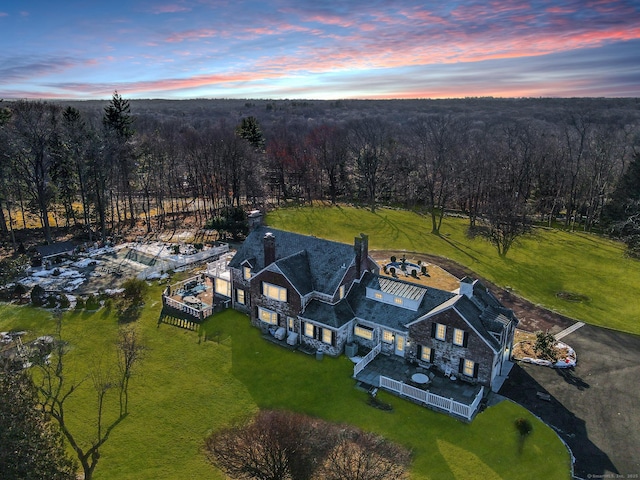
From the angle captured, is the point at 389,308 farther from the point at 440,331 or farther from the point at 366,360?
the point at 440,331

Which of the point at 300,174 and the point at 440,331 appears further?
the point at 300,174

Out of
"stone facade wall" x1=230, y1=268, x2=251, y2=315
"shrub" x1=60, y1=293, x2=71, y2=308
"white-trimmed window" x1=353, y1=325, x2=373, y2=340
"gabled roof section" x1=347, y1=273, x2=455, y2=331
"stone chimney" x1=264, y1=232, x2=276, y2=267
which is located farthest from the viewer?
"shrub" x1=60, y1=293, x2=71, y2=308

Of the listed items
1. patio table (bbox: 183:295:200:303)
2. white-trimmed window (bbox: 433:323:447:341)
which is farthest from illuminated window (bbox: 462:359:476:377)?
patio table (bbox: 183:295:200:303)

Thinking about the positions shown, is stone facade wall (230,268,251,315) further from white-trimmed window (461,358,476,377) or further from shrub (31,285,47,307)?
white-trimmed window (461,358,476,377)

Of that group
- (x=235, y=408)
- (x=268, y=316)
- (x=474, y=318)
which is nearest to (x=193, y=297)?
(x=268, y=316)

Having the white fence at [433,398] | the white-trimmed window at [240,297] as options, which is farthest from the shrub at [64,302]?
the white fence at [433,398]

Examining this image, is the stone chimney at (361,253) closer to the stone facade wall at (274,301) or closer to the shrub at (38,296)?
the stone facade wall at (274,301)
